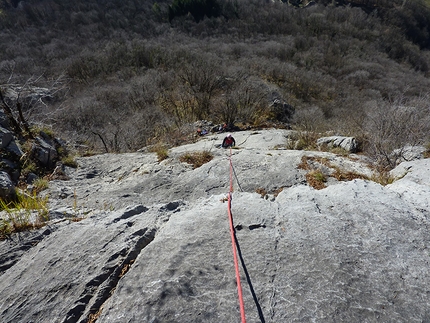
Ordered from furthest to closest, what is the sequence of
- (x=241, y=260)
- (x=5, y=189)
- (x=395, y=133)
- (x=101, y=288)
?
(x=395, y=133), (x=5, y=189), (x=241, y=260), (x=101, y=288)

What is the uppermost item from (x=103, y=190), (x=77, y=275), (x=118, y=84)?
(x=77, y=275)

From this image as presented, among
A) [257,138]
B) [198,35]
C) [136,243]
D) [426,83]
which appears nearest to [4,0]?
[198,35]

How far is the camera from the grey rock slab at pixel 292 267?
6.07 ft

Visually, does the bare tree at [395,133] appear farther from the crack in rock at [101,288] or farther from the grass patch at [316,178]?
the crack in rock at [101,288]

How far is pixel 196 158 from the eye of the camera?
586 cm

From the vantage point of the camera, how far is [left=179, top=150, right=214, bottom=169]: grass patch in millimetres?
5715

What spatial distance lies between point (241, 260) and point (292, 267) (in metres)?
0.46

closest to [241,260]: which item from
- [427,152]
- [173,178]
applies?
[173,178]

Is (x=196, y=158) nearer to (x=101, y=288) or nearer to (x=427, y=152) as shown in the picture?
(x=101, y=288)

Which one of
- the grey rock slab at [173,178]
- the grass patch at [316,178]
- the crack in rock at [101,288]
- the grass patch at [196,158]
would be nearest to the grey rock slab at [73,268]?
the crack in rock at [101,288]

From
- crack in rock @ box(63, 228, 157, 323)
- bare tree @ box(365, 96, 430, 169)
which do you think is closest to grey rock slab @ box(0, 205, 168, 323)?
crack in rock @ box(63, 228, 157, 323)

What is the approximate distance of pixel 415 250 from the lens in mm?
2211

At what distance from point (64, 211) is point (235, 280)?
2678 millimetres

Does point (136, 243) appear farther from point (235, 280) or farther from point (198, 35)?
point (198, 35)
